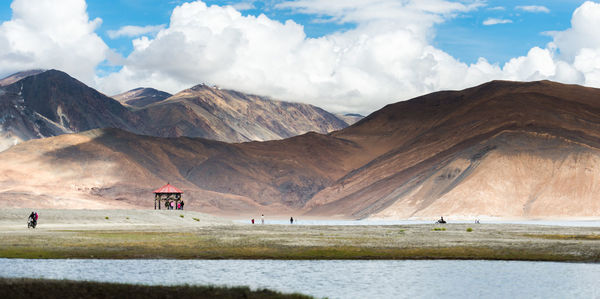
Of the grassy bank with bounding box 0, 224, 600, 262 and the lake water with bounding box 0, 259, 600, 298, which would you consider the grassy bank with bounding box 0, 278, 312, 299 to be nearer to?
the lake water with bounding box 0, 259, 600, 298

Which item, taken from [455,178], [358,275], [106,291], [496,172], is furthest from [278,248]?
[455,178]

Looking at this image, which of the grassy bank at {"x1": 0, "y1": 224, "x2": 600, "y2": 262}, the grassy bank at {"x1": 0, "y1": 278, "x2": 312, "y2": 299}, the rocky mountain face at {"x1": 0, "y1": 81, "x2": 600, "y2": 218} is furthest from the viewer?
the rocky mountain face at {"x1": 0, "y1": 81, "x2": 600, "y2": 218}

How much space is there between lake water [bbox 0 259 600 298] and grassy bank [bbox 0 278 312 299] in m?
5.03

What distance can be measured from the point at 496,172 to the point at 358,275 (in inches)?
4377

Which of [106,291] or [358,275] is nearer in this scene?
[106,291]

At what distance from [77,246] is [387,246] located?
66.7 ft

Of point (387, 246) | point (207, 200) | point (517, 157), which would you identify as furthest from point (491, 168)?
point (387, 246)

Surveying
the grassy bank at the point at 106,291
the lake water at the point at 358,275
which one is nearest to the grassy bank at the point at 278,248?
the lake water at the point at 358,275

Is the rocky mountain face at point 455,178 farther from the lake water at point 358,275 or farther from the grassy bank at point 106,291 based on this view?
the grassy bank at point 106,291

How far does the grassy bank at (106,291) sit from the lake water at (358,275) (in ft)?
16.5

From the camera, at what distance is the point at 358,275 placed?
1363 inches

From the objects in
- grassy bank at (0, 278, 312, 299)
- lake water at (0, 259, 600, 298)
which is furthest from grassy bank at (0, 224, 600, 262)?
grassy bank at (0, 278, 312, 299)

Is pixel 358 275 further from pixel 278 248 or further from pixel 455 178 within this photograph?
pixel 455 178

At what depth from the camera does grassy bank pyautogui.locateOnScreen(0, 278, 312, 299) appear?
2242cm
